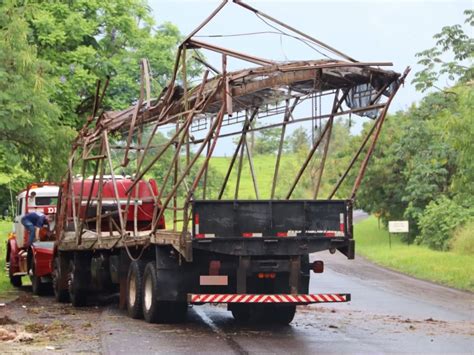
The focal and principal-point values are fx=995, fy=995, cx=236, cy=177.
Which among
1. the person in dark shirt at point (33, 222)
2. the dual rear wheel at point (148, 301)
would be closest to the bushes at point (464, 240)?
the person in dark shirt at point (33, 222)

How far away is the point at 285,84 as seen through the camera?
14.2 m

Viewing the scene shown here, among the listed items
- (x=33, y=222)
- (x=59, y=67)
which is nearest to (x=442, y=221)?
(x=59, y=67)

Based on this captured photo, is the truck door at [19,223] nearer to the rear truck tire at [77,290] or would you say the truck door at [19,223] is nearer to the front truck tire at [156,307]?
the rear truck tire at [77,290]

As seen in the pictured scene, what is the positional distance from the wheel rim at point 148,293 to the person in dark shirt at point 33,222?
771 cm

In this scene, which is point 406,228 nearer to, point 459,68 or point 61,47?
point 459,68

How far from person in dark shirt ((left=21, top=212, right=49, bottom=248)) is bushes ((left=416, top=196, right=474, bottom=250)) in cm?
2178

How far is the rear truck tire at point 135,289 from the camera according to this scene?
15984 millimetres

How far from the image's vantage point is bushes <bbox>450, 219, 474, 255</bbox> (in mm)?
36844

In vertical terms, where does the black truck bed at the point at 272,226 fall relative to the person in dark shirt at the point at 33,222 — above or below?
below

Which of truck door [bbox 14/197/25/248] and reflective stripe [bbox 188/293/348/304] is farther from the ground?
truck door [bbox 14/197/25/248]

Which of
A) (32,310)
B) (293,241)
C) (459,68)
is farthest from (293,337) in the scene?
(459,68)

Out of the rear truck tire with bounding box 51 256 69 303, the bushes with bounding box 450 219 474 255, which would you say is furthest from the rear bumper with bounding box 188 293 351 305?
the bushes with bounding box 450 219 474 255

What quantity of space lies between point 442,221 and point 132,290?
90.6ft

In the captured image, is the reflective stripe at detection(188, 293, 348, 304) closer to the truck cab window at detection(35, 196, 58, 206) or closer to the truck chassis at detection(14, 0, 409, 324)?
the truck chassis at detection(14, 0, 409, 324)
